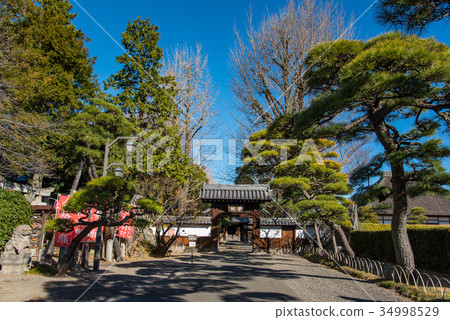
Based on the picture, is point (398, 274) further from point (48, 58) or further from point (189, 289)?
point (48, 58)

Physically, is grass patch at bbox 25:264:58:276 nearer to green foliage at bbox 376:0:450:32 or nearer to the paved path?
the paved path

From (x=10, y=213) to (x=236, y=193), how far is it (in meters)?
10.7

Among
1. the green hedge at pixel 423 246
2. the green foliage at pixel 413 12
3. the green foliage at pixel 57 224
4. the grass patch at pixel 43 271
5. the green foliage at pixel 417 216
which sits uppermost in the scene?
the green foliage at pixel 413 12

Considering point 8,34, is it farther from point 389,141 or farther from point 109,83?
point 389,141

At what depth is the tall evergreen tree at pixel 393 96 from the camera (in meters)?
4.78

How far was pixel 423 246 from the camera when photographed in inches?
375

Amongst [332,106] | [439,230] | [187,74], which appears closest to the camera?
[332,106]

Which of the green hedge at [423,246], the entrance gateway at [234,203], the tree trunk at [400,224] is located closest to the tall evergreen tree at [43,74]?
the entrance gateway at [234,203]

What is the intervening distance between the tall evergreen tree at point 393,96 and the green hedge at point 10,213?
753 centimetres

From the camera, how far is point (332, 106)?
16.8ft

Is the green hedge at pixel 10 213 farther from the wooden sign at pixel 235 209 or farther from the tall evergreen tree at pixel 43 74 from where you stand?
the wooden sign at pixel 235 209

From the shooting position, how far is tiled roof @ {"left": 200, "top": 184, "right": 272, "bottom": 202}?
51.8 ft

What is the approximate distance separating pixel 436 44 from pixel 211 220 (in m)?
14.0

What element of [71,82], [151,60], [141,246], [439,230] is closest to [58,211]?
[141,246]
